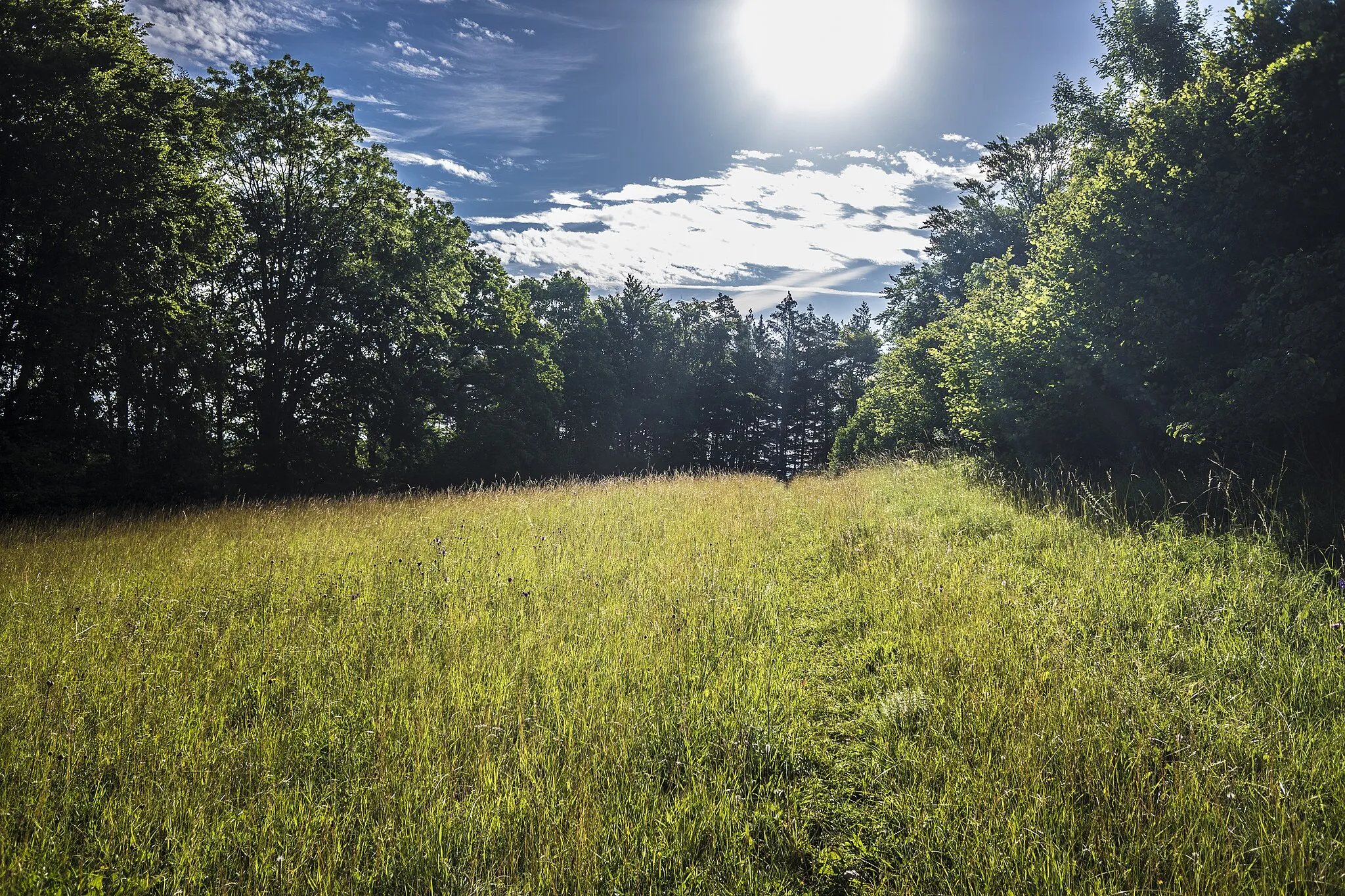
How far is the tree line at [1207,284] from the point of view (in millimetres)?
8219

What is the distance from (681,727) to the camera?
10.9 feet

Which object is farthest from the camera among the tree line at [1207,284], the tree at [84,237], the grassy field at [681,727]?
the tree at [84,237]

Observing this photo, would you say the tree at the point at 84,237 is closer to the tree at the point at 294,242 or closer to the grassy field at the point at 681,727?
the tree at the point at 294,242

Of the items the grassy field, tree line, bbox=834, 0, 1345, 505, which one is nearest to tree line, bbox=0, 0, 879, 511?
the grassy field

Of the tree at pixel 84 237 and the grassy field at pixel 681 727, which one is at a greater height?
the tree at pixel 84 237

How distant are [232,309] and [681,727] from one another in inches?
1000

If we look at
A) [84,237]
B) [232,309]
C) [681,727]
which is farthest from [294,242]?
[681,727]

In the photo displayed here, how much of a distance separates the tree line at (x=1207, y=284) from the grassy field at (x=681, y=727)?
14.7 feet

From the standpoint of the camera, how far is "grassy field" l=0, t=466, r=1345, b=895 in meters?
2.35

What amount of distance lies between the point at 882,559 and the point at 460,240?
27.2 metres

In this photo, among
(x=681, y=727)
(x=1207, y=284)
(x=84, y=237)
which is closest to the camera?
(x=681, y=727)

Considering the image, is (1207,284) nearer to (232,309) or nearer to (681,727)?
(681,727)

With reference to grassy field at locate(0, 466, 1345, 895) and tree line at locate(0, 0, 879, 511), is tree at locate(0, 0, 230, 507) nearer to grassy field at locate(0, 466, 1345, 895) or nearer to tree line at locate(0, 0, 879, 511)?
tree line at locate(0, 0, 879, 511)

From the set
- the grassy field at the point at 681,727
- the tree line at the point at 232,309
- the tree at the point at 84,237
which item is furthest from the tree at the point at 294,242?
the grassy field at the point at 681,727
